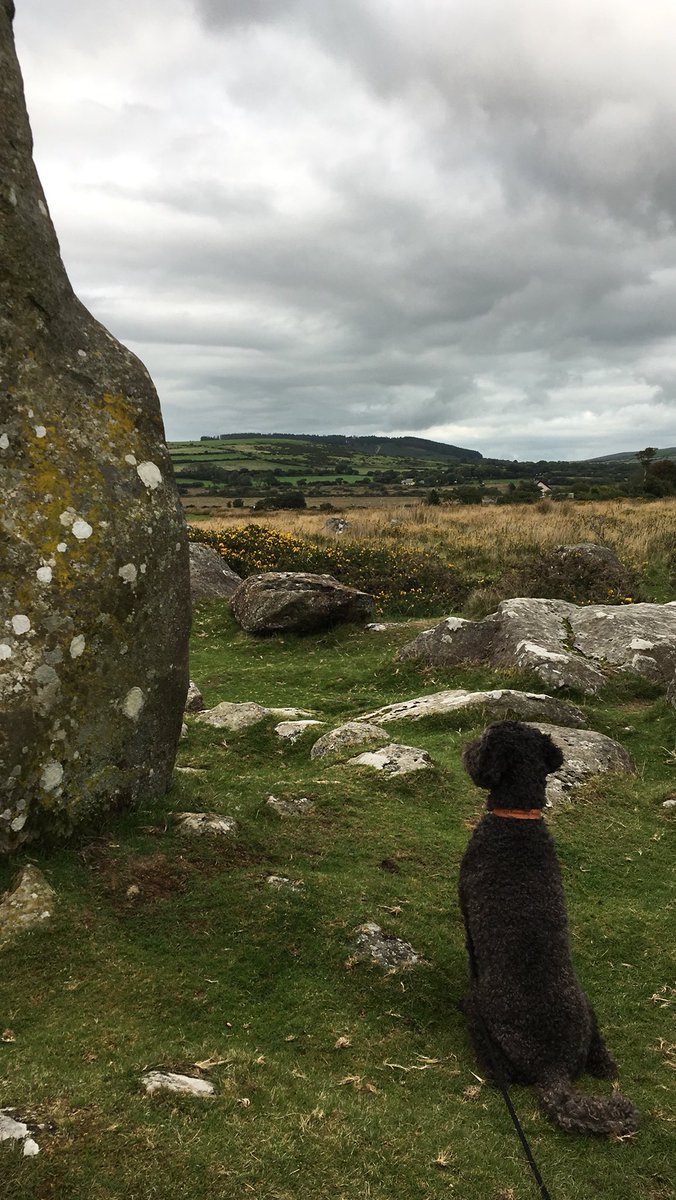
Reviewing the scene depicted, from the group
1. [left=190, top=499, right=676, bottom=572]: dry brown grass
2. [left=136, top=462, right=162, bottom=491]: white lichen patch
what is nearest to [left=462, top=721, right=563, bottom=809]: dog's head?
[left=136, top=462, right=162, bottom=491]: white lichen patch

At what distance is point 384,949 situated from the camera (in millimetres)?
5629

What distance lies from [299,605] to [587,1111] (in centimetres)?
1502

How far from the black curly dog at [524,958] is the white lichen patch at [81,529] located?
3.74 metres

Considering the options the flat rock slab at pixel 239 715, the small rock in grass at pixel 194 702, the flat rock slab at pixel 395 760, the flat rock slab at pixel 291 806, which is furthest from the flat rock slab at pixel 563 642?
the flat rock slab at pixel 291 806

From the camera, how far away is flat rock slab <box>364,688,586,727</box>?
446 inches

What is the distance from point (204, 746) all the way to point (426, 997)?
20.4ft

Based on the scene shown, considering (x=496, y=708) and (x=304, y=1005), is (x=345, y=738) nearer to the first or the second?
(x=496, y=708)

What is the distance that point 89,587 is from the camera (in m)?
6.31

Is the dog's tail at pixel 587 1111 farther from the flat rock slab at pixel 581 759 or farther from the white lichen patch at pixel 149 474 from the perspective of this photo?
the white lichen patch at pixel 149 474

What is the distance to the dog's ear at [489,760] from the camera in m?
5.13

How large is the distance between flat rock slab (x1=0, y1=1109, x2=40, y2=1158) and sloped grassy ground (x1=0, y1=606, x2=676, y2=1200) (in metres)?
0.04

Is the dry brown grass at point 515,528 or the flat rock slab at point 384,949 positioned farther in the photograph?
the dry brown grass at point 515,528

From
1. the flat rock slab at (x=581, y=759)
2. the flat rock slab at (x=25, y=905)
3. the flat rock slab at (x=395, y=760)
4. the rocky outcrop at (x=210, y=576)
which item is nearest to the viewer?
the flat rock slab at (x=25, y=905)

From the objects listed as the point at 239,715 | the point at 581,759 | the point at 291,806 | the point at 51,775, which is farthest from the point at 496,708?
the point at 51,775
